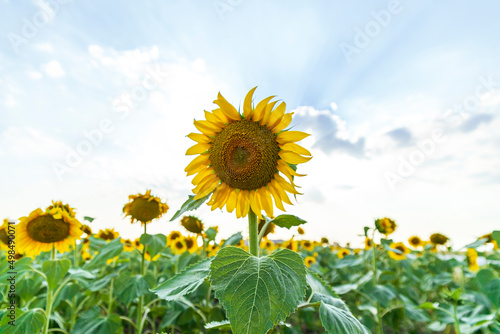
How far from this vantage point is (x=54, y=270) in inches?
94.7

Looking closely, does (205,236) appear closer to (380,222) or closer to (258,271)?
(380,222)

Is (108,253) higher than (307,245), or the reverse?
(307,245)

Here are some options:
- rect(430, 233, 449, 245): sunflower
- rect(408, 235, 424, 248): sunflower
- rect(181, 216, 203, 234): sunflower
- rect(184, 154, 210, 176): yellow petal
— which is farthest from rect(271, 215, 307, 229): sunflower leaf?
rect(408, 235, 424, 248): sunflower

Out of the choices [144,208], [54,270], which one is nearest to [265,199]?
[54,270]

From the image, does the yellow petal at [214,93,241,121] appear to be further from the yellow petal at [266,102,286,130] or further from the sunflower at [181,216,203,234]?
the sunflower at [181,216,203,234]

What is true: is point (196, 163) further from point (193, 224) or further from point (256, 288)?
point (193, 224)

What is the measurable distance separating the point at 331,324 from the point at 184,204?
78 centimetres

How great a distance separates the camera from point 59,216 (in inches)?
115

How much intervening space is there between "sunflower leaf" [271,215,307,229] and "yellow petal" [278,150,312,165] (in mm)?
292

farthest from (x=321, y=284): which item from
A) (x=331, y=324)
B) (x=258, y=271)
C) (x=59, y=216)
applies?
(x=59, y=216)

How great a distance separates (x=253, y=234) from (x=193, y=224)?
8.85 ft

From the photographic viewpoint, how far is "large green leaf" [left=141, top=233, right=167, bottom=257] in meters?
3.03

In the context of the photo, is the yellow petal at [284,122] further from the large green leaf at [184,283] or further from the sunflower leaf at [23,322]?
the sunflower leaf at [23,322]

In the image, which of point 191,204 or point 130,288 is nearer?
point 191,204
